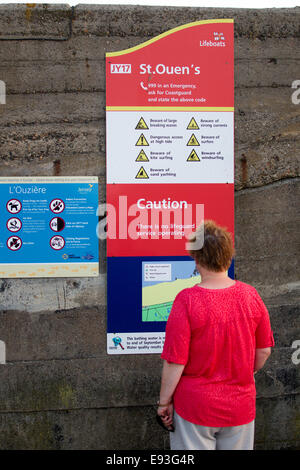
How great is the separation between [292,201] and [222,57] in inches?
52.9

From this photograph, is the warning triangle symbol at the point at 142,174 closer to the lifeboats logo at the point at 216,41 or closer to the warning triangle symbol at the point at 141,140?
the warning triangle symbol at the point at 141,140

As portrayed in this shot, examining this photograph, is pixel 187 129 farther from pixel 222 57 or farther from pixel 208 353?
pixel 208 353

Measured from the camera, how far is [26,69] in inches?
135

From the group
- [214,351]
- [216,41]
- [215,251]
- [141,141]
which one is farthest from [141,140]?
[214,351]

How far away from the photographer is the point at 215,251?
221 cm

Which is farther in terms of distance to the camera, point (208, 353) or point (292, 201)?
point (292, 201)

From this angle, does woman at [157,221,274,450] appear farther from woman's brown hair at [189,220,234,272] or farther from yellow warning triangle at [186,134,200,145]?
yellow warning triangle at [186,134,200,145]

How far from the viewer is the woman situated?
2.16 m

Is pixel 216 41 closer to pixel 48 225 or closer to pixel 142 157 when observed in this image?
pixel 142 157

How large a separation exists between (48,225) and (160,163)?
3.45 feet

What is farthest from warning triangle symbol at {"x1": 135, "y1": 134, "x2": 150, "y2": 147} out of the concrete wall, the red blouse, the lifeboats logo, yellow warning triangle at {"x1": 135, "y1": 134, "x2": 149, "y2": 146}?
the red blouse

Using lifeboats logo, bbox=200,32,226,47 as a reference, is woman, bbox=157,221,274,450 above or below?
below

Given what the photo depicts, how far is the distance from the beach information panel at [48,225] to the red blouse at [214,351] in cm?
147

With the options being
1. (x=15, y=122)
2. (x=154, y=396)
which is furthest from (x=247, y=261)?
(x=15, y=122)
